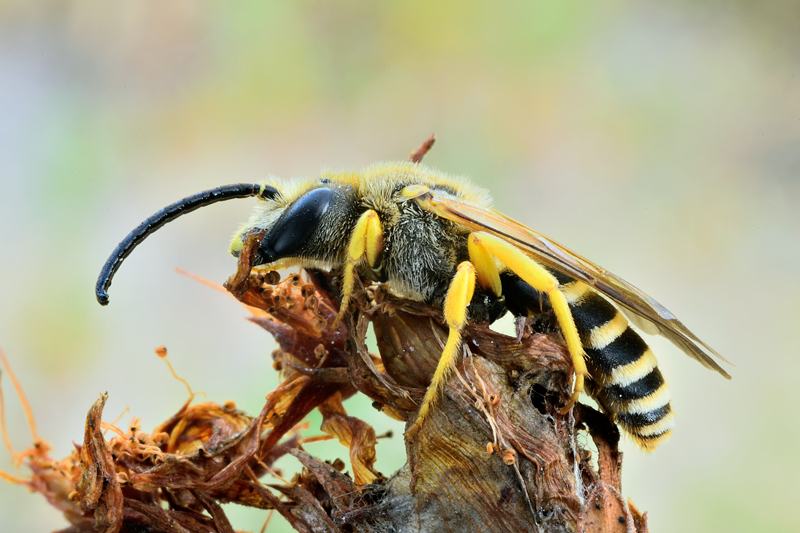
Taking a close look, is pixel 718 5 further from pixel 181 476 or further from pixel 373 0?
pixel 181 476

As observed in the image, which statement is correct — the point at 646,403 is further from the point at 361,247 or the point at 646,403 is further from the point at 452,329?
the point at 361,247

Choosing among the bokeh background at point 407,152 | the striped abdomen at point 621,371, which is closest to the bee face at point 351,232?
the striped abdomen at point 621,371

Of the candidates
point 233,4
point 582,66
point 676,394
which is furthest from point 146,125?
point 676,394

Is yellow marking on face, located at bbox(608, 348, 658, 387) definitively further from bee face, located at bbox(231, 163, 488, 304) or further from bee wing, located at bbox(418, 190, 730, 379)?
bee face, located at bbox(231, 163, 488, 304)

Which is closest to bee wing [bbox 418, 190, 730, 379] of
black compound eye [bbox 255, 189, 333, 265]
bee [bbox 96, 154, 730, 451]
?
bee [bbox 96, 154, 730, 451]

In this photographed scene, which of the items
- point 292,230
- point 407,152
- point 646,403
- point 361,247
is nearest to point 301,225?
point 292,230

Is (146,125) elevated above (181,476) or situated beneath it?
elevated above

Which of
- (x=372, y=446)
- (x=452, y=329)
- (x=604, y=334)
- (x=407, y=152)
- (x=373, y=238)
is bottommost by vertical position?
(x=372, y=446)
